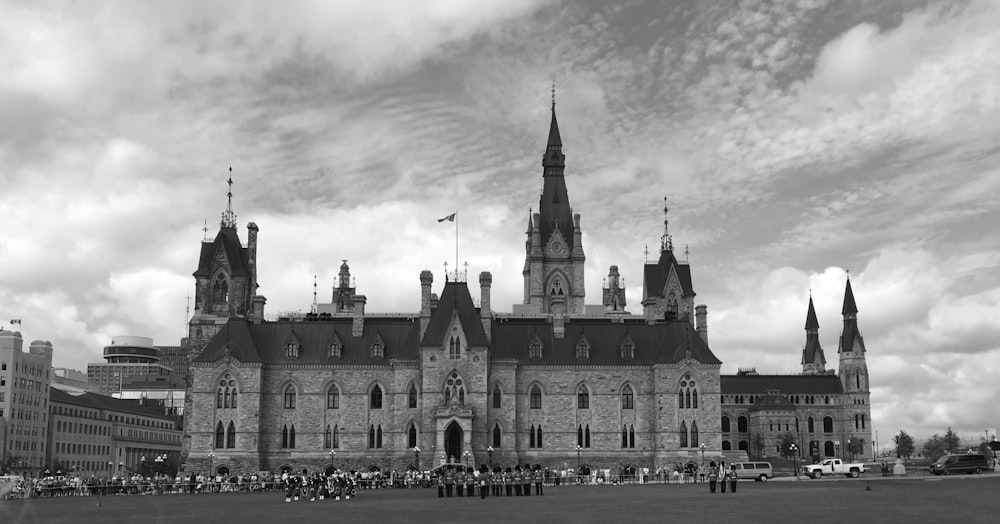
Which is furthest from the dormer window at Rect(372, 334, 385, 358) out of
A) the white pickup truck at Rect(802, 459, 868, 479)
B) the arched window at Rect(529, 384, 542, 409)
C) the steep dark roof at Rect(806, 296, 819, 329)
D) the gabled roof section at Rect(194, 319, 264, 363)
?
the steep dark roof at Rect(806, 296, 819, 329)

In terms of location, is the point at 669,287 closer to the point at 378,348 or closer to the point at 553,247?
the point at 553,247

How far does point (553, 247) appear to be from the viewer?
446 ft

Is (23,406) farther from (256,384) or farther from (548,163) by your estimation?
(548,163)

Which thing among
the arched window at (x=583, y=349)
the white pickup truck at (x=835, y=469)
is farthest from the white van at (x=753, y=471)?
the arched window at (x=583, y=349)

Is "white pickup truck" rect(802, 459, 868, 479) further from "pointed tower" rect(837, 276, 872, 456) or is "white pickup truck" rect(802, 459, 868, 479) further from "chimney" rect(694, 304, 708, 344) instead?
"pointed tower" rect(837, 276, 872, 456)

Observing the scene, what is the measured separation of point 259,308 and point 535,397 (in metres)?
25.6

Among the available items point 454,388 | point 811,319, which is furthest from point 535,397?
point 811,319

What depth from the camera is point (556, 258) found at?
445 ft

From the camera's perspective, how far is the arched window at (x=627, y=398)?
90750 mm

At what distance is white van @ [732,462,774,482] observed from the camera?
258ft

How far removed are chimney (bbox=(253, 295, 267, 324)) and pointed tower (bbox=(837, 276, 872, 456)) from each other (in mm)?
99368

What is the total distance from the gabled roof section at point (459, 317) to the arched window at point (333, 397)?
8.43 meters

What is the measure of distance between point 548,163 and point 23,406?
7185cm

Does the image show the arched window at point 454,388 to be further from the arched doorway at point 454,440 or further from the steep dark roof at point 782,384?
the steep dark roof at point 782,384
